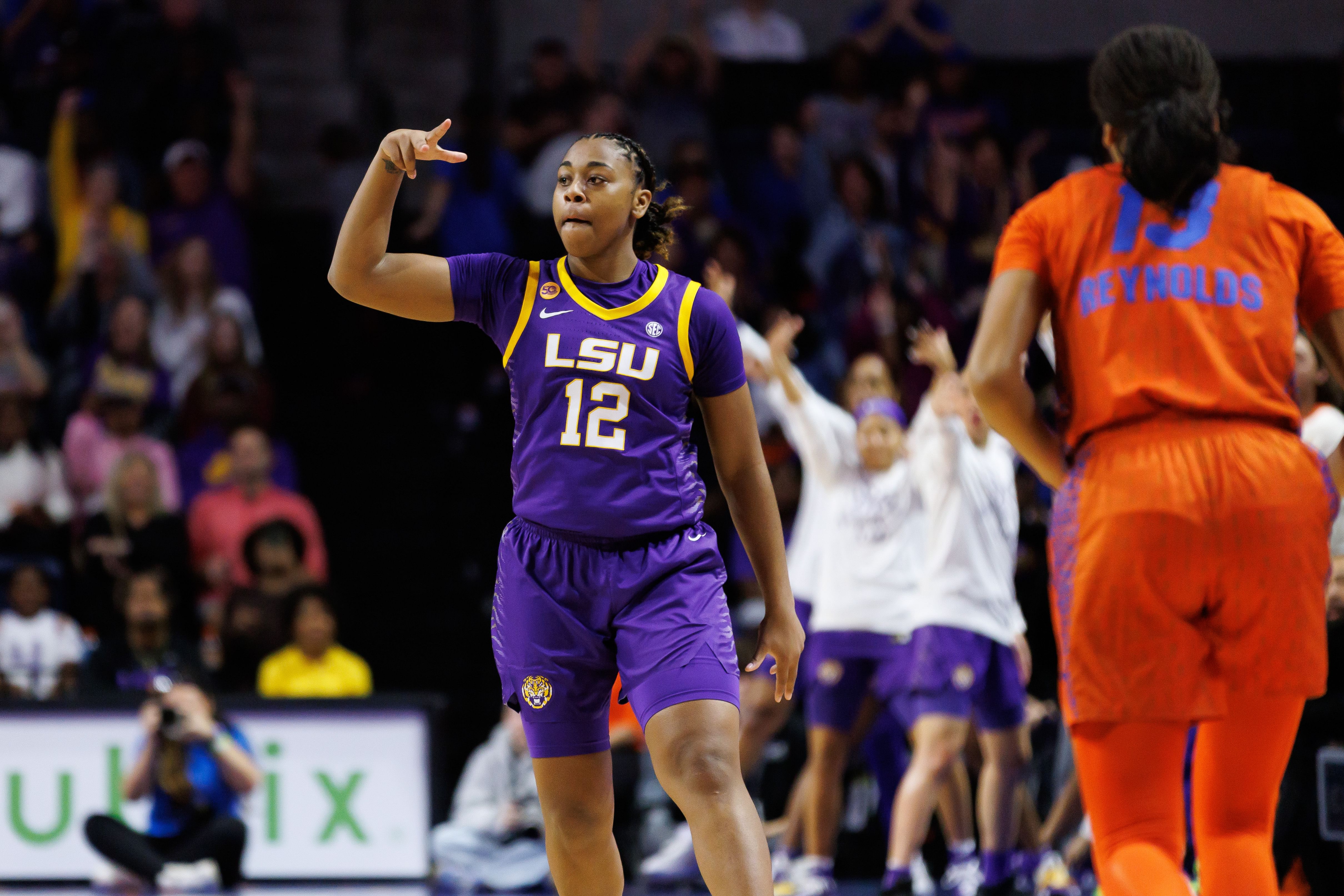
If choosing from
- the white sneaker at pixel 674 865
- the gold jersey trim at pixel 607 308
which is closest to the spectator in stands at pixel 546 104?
the white sneaker at pixel 674 865

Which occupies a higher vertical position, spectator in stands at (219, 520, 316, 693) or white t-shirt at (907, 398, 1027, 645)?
white t-shirt at (907, 398, 1027, 645)

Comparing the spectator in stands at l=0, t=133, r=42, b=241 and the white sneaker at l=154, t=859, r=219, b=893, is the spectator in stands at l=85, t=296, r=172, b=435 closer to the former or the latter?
the spectator in stands at l=0, t=133, r=42, b=241

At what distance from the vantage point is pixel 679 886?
26.9 feet

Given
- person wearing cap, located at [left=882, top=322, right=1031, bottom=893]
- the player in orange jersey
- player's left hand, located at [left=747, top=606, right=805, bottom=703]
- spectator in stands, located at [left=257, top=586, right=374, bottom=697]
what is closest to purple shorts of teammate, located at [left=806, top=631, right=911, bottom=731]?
person wearing cap, located at [left=882, top=322, right=1031, bottom=893]

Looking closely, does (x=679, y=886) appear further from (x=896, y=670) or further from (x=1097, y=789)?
(x=1097, y=789)

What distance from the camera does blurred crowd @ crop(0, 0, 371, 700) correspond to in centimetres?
878

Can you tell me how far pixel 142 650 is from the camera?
8516 millimetres

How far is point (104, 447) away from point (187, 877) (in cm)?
319

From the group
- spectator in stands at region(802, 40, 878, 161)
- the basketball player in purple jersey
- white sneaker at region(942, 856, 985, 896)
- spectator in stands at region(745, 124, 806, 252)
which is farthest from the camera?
spectator in stands at region(802, 40, 878, 161)

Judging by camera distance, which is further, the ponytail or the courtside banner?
the courtside banner

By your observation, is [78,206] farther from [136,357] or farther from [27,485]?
[27,485]

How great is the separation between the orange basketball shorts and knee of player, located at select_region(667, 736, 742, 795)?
839mm

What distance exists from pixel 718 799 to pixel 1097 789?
841mm

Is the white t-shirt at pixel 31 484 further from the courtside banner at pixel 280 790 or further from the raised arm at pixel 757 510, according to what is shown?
the raised arm at pixel 757 510
